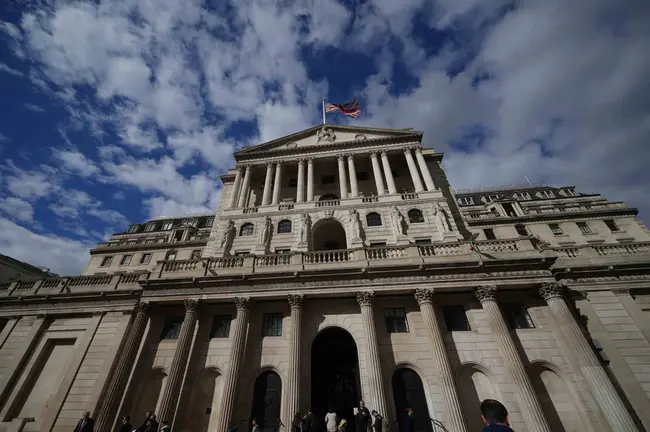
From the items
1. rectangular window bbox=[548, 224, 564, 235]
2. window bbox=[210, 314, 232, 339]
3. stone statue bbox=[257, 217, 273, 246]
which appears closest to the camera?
window bbox=[210, 314, 232, 339]

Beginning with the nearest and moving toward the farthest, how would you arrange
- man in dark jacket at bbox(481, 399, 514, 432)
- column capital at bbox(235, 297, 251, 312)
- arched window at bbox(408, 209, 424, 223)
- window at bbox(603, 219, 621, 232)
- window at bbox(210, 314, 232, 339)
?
man in dark jacket at bbox(481, 399, 514, 432), column capital at bbox(235, 297, 251, 312), window at bbox(210, 314, 232, 339), arched window at bbox(408, 209, 424, 223), window at bbox(603, 219, 621, 232)

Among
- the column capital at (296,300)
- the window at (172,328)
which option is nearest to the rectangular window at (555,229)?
the column capital at (296,300)

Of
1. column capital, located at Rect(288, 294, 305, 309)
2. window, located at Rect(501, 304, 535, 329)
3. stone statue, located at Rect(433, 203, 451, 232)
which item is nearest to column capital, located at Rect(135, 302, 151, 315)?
column capital, located at Rect(288, 294, 305, 309)

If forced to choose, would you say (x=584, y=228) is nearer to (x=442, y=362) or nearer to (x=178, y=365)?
(x=442, y=362)

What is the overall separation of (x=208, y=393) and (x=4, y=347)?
15.9 m

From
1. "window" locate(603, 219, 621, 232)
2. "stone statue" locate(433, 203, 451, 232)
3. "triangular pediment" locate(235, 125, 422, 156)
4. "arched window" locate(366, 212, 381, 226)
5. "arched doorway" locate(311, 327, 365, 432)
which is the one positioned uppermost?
"triangular pediment" locate(235, 125, 422, 156)

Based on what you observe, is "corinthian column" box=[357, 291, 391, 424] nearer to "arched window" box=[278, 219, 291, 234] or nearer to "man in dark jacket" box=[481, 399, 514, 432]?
"arched window" box=[278, 219, 291, 234]

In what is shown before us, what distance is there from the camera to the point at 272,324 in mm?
17203

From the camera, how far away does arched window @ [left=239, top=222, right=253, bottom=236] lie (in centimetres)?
2362

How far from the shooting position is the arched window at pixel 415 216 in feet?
74.0

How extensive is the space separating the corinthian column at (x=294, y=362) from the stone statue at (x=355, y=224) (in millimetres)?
7198

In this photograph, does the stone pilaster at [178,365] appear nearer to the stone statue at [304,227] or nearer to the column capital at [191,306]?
the column capital at [191,306]

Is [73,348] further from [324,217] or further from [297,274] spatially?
[324,217]

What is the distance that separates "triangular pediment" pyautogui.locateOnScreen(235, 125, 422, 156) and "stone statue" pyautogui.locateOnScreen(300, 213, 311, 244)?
32.5ft
